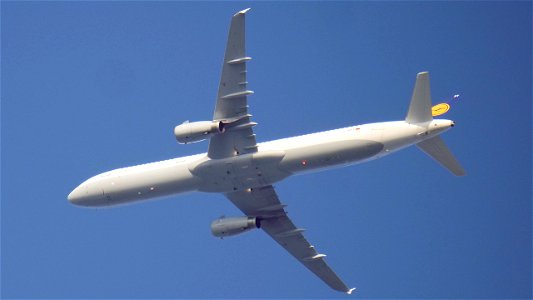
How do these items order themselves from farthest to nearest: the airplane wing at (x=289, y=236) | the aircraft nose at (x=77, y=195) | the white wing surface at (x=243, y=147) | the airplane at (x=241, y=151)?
1. the airplane wing at (x=289, y=236)
2. the aircraft nose at (x=77, y=195)
3. the airplane at (x=241, y=151)
4. the white wing surface at (x=243, y=147)

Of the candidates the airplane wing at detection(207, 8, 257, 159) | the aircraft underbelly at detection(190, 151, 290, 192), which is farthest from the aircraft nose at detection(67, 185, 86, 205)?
the airplane wing at detection(207, 8, 257, 159)

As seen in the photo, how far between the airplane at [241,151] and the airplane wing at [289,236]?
202 centimetres

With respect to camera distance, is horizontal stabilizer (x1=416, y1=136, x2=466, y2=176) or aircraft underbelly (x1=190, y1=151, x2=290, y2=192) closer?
horizontal stabilizer (x1=416, y1=136, x2=466, y2=176)

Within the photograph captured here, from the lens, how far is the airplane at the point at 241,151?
52844mm

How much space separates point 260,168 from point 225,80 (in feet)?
20.1

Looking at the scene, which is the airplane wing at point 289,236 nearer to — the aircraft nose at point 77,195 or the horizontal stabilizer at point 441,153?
the aircraft nose at point 77,195

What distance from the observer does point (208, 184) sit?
187ft

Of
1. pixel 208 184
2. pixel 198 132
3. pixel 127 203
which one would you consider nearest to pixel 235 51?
pixel 198 132

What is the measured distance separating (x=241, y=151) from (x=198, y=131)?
3298mm

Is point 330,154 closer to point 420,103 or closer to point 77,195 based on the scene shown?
point 420,103

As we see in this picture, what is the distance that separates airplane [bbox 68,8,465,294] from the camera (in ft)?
173

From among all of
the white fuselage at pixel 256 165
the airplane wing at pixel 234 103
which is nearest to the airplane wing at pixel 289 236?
the white fuselage at pixel 256 165

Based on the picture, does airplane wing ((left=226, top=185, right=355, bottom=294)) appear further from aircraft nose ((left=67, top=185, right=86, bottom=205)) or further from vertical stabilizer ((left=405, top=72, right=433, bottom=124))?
vertical stabilizer ((left=405, top=72, right=433, bottom=124))

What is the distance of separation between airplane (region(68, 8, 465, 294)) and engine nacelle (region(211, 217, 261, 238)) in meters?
2.04
